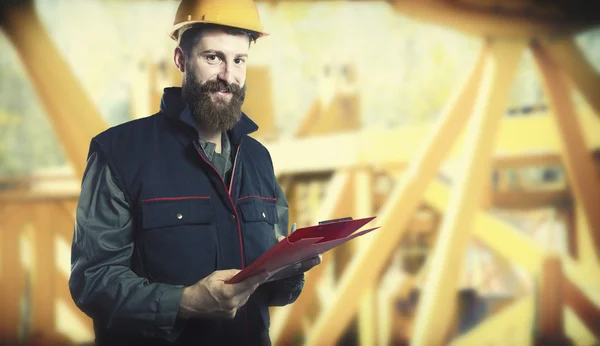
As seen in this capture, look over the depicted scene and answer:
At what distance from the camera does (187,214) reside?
1.12 meters

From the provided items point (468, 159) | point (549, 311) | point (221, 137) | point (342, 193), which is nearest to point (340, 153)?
point (342, 193)

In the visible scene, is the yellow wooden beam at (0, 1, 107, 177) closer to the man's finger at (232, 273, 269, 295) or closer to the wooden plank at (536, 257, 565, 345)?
the man's finger at (232, 273, 269, 295)

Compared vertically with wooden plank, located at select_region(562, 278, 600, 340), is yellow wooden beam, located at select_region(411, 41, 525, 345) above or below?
above

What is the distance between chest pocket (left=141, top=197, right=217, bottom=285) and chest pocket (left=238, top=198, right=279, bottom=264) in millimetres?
63

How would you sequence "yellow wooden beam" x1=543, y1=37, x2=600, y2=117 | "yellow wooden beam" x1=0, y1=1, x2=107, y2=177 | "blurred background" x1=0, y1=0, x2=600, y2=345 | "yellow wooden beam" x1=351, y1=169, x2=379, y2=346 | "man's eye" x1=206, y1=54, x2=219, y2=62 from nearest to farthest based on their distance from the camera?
1. "man's eye" x1=206, y1=54, x2=219, y2=62
2. "yellow wooden beam" x1=0, y1=1, x2=107, y2=177
3. "blurred background" x1=0, y1=0, x2=600, y2=345
4. "yellow wooden beam" x1=543, y1=37, x2=600, y2=117
5. "yellow wooden beam" x1=351, y1=169, x2=379, y2=346

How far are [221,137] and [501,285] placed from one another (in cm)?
298

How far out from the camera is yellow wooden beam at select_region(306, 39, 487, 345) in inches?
114

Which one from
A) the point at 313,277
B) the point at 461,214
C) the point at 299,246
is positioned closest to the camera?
the point at 299,246

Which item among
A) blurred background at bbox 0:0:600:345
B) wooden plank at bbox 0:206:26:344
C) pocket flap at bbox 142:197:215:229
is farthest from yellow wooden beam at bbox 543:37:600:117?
wooden plank at bbox 0:206:26:344

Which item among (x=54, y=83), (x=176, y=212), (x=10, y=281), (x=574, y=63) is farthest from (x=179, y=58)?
(x=574, y=63)

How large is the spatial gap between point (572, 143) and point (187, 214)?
2.37 meters

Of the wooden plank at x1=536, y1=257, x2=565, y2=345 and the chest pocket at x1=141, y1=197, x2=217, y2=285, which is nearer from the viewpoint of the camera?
the chest pocket at x1=141, y1=197, x2=217, y2=285

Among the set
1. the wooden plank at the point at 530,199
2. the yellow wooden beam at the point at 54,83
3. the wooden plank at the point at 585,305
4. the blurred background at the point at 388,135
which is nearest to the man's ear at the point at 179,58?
the yellow wooden beam at the point at 54,83

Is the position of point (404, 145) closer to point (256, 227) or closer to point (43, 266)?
point (43, 266)
